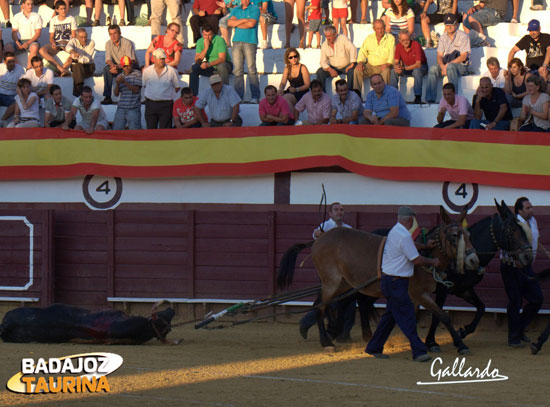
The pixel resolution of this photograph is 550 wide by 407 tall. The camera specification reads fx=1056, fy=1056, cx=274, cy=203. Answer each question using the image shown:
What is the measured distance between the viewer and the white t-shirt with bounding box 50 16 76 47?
17.5 metres

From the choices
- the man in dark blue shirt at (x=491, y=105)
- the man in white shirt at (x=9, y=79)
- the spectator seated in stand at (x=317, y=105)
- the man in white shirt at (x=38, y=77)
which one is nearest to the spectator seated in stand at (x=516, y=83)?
the man in dark blue shirt at (x=491, y=105)

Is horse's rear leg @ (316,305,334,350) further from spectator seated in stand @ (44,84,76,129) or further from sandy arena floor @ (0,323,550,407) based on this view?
spectator seated in stand @ (44,84,76,129)

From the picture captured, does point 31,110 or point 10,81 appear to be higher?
point 10,81

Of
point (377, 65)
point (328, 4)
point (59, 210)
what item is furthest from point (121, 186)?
point (328, 4)

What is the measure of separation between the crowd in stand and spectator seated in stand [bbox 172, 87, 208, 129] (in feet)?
0.05

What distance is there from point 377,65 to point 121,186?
413 centimetres

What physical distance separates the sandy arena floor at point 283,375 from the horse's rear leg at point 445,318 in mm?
102

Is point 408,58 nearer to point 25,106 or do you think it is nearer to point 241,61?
point 241,61

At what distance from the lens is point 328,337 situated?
1097 centimetres

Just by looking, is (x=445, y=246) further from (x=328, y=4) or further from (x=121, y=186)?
(x=328, y=4)

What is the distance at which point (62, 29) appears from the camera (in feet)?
57.9

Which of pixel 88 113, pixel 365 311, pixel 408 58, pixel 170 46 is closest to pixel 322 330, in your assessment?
pixel 365 311

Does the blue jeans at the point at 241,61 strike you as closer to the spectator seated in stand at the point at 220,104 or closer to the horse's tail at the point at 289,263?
the spectator seated in stand at the point at 220,104

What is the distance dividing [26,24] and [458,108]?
8.22 meters
